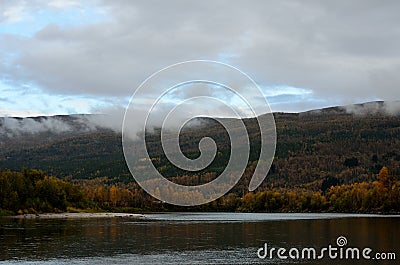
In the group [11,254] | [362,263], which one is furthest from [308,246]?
[11,254]

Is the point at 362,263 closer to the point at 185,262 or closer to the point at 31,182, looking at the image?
the point at 185,262

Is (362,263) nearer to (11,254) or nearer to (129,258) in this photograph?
(129,258)

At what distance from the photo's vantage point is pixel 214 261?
47.9 metres

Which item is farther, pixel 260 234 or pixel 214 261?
pixel 260 234

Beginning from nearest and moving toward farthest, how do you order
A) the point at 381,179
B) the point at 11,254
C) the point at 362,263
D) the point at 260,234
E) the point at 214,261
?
the point at 362,263 < the point at 214,261 < the point at 11,254 < the point at 260,234 < the point at 381,179

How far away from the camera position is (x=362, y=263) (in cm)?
4497

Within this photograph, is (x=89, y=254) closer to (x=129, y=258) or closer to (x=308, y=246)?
(x=129, y=258)

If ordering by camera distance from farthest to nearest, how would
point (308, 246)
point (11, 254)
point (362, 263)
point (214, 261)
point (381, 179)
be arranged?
point (381, 179)
point (308, 246)
point (11, 254)
point (214, 261)
point (362, 263)

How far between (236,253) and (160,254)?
23.7ft

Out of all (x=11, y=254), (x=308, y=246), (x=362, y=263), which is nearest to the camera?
(x=362, y=263)

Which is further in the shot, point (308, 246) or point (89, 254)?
point (308, 246)

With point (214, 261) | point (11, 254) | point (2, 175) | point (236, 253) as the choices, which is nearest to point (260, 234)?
point (236, 253)

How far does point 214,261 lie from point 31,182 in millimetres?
102630

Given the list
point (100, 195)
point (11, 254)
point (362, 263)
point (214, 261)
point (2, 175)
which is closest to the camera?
point (362, 263)
